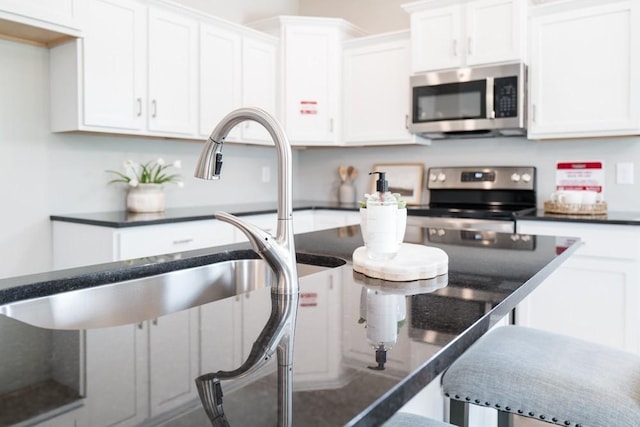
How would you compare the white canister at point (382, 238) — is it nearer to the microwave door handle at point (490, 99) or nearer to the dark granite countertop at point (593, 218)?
the dark granite countertop at point (593, 218)

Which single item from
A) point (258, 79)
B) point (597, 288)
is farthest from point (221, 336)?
point (258, 79)

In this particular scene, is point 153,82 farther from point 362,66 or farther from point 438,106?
point 438,106

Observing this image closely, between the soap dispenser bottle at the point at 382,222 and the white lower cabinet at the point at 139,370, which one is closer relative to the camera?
the white lower cabinet at the point at 139,370

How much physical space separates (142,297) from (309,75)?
9.24 feet

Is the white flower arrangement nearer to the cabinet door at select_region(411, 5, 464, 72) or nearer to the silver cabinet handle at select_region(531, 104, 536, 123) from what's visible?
the cabinet door at select_region(411, 5, 464, 72)

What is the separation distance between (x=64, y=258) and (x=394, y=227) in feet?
7.37

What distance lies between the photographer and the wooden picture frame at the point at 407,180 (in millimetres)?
3814

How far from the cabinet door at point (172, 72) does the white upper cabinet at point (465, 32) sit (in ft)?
4.75

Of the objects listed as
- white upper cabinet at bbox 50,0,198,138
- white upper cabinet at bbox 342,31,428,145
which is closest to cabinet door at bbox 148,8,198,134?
white upper cabinet at bbox 50,0,198,138

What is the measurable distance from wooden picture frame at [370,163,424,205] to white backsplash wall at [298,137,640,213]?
2.2 inches

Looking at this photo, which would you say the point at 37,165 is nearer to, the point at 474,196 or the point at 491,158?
the point at 474,196

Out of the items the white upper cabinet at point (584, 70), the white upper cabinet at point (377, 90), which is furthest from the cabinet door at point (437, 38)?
the white upper cabinet at point (584, 70)

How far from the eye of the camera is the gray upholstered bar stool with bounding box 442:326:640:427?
1044mm

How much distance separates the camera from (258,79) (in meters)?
3.60
